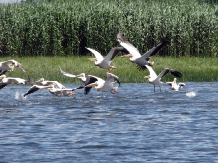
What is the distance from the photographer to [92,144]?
11.3 m

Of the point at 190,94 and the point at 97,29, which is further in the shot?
the point at 97,29

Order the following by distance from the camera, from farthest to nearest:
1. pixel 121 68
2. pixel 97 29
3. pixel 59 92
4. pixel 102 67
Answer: pixel 97 29 → pixel 121 68 → pixel 59 92 → pixel 102 67

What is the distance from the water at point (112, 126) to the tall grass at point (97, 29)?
25.8 feet

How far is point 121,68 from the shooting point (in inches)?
925

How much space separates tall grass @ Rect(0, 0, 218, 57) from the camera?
28031 mm

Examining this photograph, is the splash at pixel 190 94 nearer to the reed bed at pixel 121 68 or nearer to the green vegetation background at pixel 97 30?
the reed bed at pixel 121 68

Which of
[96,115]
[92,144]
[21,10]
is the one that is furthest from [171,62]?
[92,144]

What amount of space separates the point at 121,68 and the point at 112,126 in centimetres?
1010

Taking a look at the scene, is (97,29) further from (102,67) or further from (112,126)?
(112,126)

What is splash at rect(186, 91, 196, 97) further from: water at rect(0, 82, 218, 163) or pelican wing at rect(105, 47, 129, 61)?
pelican wing at rect(105, 47, 129, 61)

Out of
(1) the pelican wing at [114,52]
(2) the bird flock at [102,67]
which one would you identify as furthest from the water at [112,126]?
(1) the pelican wing at [114,52]

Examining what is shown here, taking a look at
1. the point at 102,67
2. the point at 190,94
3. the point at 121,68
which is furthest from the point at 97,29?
the point at 102,67

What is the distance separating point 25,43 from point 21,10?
1.52 meters

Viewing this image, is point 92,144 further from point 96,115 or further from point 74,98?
point 74,98
